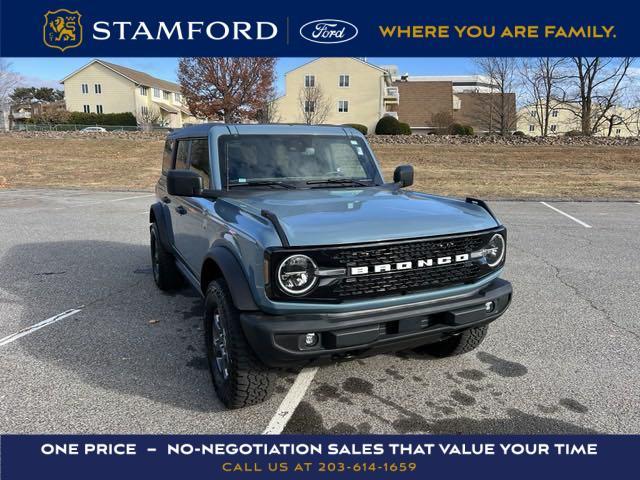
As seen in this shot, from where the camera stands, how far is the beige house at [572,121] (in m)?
37.4

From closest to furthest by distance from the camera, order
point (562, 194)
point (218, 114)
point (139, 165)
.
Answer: point (562, 194) < point (139, 165) < point (218, 114)

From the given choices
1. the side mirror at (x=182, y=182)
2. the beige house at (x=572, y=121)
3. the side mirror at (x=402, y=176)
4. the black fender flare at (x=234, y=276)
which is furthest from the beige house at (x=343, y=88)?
the black fender flare at (x=234, y=276)

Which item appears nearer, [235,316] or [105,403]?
[235,316]

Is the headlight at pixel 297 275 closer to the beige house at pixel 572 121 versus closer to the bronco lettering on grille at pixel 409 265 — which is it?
the bronco lettering on grille at pixel 409 265

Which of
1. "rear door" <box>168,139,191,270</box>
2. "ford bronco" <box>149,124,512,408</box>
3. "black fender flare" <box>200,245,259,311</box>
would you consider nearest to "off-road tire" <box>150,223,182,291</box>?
"rear door" <box>168,139,191,270</box>

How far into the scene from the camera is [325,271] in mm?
2600

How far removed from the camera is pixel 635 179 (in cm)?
1794

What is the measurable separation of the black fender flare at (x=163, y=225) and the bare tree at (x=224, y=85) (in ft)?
129
